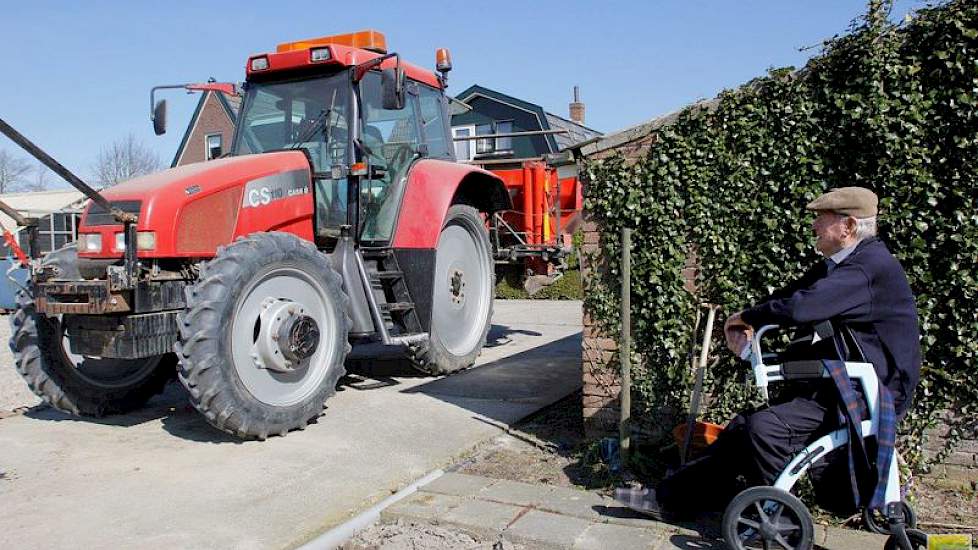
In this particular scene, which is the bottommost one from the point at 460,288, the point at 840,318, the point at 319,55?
the point at 460,288

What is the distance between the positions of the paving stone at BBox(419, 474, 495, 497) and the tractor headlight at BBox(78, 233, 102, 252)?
2863 millimetres

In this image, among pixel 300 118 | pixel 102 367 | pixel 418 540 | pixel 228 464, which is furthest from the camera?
pixel 300 118

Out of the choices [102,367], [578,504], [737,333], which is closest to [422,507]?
[578,504]

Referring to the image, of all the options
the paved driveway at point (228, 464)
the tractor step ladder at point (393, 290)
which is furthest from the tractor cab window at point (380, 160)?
the paved driveway at point (228, 464)

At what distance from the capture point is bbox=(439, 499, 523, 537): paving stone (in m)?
3.79

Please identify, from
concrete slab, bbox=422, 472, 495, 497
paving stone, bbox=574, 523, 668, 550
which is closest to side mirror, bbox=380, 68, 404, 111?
concrete slab, bbox=422, 472, 495, 497

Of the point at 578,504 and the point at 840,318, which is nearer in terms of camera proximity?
the point at 840,318

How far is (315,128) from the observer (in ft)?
21.5

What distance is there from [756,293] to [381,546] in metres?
2.43

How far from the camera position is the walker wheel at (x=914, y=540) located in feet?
10.3

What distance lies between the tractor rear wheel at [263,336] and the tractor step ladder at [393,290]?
2.57ft

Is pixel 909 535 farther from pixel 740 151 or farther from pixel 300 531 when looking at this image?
pixel 300 531

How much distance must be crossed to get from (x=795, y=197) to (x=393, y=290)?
3.60 meters

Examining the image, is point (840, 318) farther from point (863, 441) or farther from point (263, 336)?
point (263, 336)
